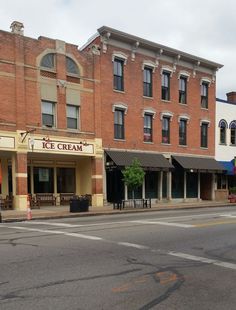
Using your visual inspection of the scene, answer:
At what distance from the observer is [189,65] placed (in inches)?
1319

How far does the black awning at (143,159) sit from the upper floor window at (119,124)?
1.17 metres

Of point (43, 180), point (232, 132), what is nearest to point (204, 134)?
point (232, 132)

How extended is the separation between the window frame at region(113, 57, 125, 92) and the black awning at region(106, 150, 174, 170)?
14.2 ft

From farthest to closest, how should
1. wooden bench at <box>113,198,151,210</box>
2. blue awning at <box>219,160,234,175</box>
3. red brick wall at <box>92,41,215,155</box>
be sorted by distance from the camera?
blue awning at <box>219,160,234,175</box> < red brick wall at <box>92,41,215,155</box> < wooden bench at <box>113,198,151,210</box>

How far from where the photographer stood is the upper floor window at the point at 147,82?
3061cm

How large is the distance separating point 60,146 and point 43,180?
3.05 metres

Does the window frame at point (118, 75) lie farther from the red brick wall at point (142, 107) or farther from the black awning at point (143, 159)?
the black awning at point (143, 159)

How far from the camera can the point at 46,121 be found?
2520cm

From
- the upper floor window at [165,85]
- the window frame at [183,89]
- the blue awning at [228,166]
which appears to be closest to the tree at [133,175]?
the upper floor window at [165,85]

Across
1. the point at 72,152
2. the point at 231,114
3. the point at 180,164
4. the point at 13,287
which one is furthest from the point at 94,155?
the point at 13,287

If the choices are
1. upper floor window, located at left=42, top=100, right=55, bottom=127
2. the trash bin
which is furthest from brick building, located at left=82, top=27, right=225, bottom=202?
the trash bin

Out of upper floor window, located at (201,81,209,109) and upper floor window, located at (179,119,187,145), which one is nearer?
upper floor window, located at (179,119,187,145)

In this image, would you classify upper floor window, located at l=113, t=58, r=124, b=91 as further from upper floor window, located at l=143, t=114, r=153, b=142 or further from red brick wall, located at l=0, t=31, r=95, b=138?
red brick wall, located at l=0, t=31, r=95, b=138

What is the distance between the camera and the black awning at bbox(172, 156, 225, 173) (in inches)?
1255
